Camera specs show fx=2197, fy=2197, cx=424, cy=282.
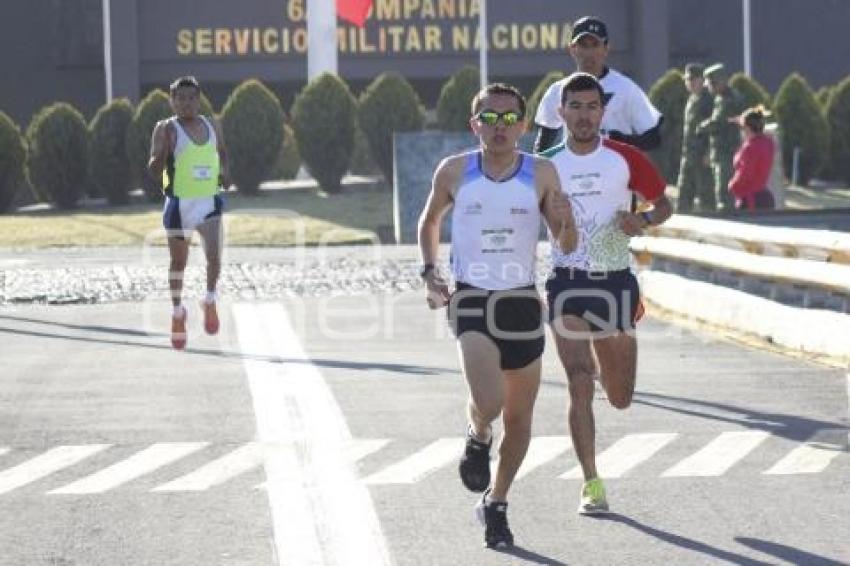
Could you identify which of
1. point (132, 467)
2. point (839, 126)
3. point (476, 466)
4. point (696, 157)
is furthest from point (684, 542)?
point (839, 126)

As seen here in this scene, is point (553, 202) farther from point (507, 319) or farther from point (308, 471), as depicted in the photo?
point (308, 471)

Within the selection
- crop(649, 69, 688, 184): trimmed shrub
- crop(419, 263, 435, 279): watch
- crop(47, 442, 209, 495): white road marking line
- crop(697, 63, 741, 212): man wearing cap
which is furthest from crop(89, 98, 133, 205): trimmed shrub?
crop(419, 263, 435, 279): watch

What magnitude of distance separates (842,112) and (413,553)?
33103 mm

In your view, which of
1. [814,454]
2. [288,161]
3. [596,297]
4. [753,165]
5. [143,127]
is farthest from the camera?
[288,161]

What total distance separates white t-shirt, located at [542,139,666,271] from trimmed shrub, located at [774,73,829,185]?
29.4 metres

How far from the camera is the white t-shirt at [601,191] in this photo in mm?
9711

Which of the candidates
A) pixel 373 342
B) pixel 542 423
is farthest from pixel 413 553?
pixel 373 342

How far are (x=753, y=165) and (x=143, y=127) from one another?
566 inches

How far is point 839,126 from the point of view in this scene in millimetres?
40125

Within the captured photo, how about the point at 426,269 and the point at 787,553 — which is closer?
the point at 787,553

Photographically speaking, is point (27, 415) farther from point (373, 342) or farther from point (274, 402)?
point (373, 342)

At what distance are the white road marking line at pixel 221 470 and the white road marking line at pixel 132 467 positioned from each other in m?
0.23

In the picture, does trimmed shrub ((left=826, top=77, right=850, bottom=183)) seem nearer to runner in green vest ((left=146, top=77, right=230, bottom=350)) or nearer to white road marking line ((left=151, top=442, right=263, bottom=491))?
runner in green vest ((left=146, top=77, right=230, bottom=350))

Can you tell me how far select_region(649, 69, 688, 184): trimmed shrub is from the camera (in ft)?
121
